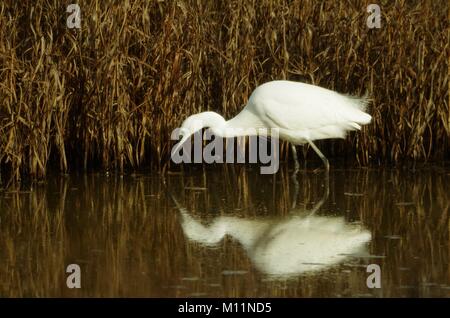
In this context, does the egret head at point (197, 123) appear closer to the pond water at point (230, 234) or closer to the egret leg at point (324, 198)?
the pond water at point (230, 234)

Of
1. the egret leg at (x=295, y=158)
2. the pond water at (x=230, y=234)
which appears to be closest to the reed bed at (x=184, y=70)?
the pond water at (x=230, y=234)

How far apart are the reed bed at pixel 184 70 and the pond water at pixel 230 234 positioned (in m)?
0.34

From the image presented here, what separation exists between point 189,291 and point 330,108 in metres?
3.88

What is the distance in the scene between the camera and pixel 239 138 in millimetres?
10422

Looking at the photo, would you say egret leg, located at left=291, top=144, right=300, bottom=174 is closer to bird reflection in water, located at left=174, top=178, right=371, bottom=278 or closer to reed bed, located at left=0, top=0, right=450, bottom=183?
reed bed, located at left=0, top=0, right=450, bottom=183

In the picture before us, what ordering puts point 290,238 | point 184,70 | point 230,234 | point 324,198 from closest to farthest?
point 290,238, point 230,234, point 324,198, point 184,70

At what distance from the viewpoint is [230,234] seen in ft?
25.5

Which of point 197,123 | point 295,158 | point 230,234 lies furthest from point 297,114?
point 230,234

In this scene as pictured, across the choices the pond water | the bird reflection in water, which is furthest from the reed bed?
the bird reflection in water

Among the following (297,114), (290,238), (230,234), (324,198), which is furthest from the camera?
(297,114)

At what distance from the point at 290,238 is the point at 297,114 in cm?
235

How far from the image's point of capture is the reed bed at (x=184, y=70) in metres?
9.30

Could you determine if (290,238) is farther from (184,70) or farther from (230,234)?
(184,70)

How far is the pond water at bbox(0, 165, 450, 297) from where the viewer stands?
6387 mm
